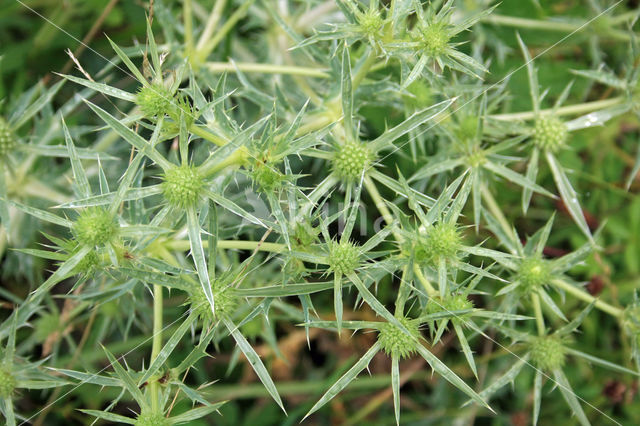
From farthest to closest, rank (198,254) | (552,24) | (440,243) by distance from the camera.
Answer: (552,24) → (440,243) → (198,254)

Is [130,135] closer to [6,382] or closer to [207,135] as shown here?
[207,135]

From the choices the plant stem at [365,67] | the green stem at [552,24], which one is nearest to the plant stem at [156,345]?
the plant stem at [365,67]

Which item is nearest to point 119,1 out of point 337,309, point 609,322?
point 337,309

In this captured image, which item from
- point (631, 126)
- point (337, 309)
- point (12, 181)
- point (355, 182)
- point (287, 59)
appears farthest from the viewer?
point (631, 126)

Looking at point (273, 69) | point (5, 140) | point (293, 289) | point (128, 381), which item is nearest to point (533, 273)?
point (293, 289)

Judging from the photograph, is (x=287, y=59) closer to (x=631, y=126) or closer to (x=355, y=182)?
(x=355, y=182)

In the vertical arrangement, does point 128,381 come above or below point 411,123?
below

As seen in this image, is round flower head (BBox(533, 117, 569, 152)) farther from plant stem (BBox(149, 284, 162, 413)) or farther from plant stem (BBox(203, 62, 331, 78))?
plant stem (BBox(149, 284, 162, 413))

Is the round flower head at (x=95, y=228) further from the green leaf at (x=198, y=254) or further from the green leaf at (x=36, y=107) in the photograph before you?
the green leaf at (x=36, y=107)
